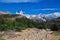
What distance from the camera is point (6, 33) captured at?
1409 centimetres

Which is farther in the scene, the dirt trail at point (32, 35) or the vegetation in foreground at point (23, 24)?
the vegetation in foreground at point (23, 24)

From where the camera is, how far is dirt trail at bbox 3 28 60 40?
1266 centimetres

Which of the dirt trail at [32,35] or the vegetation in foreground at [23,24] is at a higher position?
the vegetation in foreground at [23,24]

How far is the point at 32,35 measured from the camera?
13445 millimetres

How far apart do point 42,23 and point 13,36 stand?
256cm

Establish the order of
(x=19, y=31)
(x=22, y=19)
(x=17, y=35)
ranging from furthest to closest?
(x=22, y=19), (x=19, y=31), (x=17, y=35)

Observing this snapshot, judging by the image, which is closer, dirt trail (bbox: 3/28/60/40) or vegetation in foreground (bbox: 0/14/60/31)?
dirt trail (bbox: 3/28/60/40)

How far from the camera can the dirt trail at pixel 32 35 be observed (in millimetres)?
12663

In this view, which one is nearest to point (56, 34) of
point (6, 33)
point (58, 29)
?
point (58, 29)

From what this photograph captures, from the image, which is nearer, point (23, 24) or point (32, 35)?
point (32, 35)

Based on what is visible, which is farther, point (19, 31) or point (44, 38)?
point (19, 31)

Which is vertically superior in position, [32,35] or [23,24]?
[23,24]

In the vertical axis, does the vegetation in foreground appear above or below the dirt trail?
above

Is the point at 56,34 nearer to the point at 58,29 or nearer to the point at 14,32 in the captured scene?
the point at 58,29
